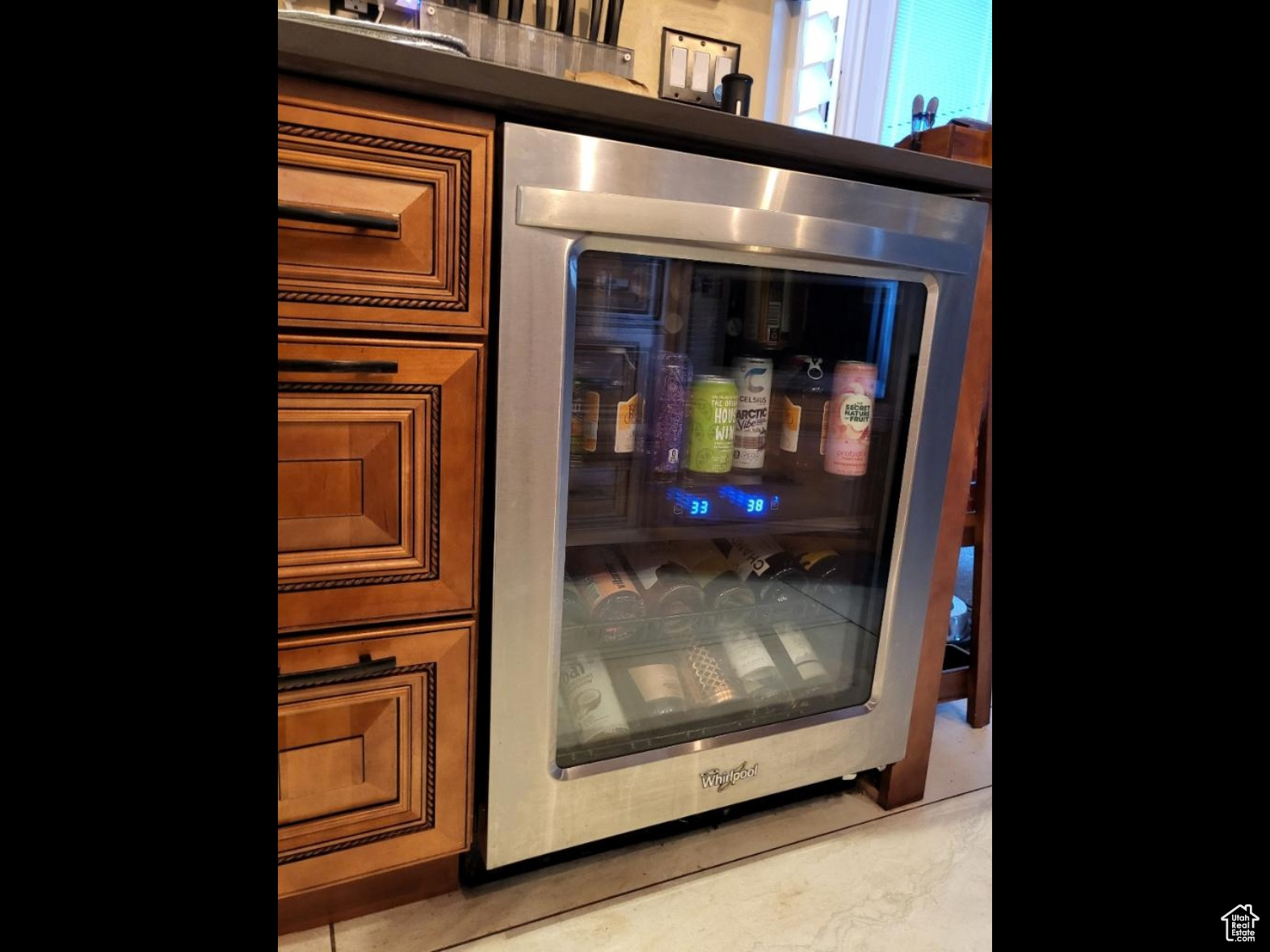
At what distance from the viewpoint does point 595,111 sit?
730mm

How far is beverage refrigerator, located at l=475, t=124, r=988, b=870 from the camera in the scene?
2.50 feet

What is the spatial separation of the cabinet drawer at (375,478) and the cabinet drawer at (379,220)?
0.11 feet

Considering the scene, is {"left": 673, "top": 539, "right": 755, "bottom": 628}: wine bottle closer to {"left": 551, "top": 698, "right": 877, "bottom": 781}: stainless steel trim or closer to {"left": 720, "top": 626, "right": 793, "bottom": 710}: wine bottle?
{"left": 720, "top": 626, "right": 793, "bottom": 710}: wine bottle

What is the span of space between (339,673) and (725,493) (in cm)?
55

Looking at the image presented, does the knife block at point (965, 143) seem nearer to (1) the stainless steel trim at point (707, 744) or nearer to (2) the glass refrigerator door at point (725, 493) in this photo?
(2) the glass refrigerator door at point (725, 493)

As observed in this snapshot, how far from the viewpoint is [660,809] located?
93 cm

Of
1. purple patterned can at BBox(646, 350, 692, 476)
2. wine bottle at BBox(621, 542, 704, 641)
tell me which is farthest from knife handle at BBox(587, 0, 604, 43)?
wine bottle at BBox(621, 542, 704, 641)

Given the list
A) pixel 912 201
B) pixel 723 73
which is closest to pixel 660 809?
pixel 912 201

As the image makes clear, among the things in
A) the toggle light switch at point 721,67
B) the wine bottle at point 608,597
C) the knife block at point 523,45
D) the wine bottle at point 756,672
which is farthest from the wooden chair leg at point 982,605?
the knife block at point 523,45

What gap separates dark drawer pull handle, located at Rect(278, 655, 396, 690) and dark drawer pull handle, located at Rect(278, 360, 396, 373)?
289 millimetres

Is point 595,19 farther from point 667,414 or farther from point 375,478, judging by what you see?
point 375,478

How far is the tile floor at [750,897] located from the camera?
839mm
